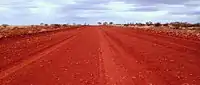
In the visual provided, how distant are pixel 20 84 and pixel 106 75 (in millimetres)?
2620

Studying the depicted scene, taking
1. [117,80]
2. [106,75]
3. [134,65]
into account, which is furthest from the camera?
[134,65]

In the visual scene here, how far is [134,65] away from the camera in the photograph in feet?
53.9

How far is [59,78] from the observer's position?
558 inches

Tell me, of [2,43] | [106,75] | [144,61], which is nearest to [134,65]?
[144,61]

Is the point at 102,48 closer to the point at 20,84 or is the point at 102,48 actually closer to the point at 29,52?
the point at 29,52

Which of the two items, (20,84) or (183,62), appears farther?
(183,62)

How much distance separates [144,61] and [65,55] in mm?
3902

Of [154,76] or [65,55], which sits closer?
[154,76]

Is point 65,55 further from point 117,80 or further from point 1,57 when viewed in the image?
point 117,80

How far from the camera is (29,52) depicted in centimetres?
2158

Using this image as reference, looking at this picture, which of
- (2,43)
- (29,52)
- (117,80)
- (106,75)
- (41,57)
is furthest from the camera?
(2,43)

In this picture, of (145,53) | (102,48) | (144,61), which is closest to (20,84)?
(144,61)

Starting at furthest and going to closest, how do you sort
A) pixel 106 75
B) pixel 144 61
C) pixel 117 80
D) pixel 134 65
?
pixel 144 61 → pixel 134 65 → pixel 106 75 → pixel 117 80

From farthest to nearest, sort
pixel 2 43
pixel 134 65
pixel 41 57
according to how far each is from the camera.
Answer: pixel 2 43 → pixel 41 57 → pixel 134 65
